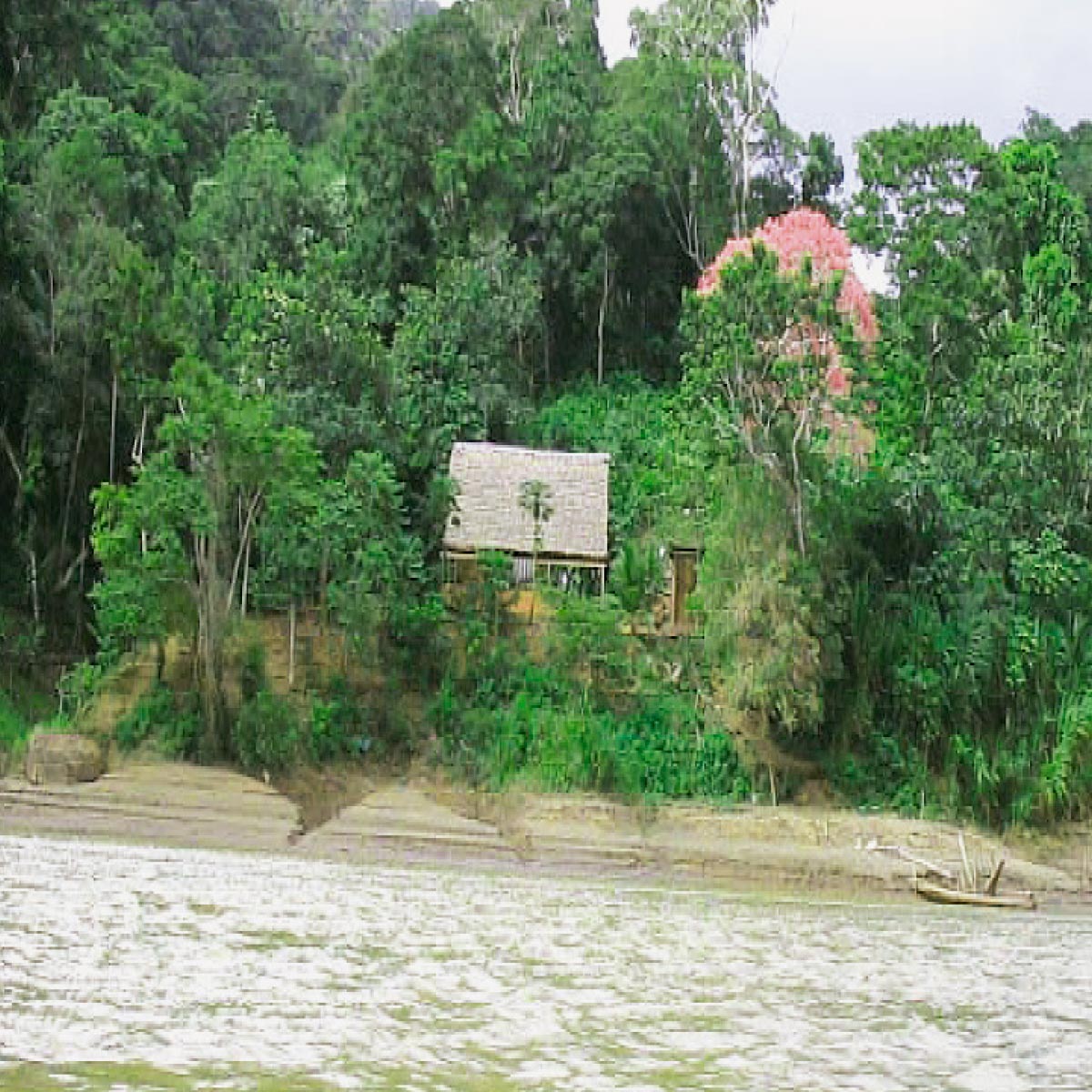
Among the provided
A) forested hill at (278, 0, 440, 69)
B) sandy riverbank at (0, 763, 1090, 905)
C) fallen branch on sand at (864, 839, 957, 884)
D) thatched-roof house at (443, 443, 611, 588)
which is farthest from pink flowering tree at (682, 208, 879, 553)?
forested hill at (278, 0, 440, 69)

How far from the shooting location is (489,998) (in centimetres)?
672


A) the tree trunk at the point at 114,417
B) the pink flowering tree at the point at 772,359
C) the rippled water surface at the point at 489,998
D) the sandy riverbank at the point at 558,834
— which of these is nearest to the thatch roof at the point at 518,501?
the pink flowering tree at the point at 772,359

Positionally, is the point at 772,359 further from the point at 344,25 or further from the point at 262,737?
the point at 344,25

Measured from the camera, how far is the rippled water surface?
16.7ft

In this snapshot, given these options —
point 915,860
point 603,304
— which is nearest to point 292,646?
point 915,860

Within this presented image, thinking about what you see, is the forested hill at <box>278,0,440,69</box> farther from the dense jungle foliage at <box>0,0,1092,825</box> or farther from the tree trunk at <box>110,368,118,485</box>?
the tree trunk at <box>110,368,118,485</box>

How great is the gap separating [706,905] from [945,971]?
228 inches

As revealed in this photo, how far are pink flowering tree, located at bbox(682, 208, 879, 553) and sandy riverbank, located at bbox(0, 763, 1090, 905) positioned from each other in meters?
4.59

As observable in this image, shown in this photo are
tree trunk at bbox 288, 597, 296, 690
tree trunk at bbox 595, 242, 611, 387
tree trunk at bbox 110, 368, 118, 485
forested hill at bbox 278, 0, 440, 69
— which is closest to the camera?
tree trunk at bbox 288, 597, 296, 690

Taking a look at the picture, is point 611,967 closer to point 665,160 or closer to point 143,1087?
point 143,1087

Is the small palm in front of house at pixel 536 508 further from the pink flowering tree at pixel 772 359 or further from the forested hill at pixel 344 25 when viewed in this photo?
the forested hill at pixel 344 25

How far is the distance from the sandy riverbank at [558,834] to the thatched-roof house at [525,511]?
6469mm

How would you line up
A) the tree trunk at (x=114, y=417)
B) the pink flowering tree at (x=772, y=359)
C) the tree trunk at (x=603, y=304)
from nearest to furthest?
the pink flowering tree at (x=772, y=359) → the tree trunk at (x=114, y=417) → the tree trunk at (x=603, y=304)

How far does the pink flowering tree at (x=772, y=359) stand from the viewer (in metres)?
22.4
